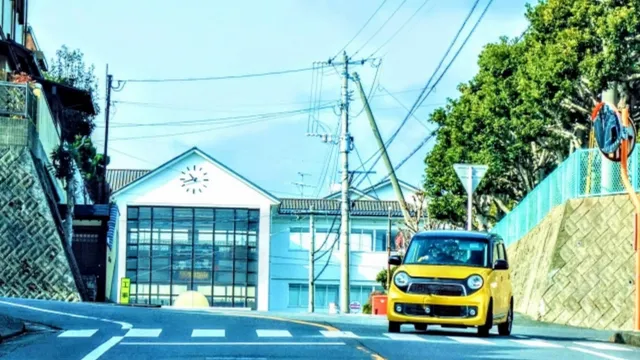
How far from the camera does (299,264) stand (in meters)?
83.1

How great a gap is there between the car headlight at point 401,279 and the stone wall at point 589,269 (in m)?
10.1

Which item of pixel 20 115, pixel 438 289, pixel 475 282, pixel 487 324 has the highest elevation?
pixel 20 115

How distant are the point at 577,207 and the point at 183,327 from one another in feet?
48.6

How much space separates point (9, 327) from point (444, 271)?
22.7ft

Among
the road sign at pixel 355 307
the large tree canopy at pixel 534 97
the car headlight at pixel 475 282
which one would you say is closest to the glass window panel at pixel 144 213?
the road sign at pixel 355 307

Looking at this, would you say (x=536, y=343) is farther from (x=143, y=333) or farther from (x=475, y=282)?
(x=143, y=333)

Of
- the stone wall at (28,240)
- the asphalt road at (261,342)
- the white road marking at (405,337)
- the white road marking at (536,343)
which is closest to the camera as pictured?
the asphalt road at (261,342)

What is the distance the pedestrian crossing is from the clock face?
2408 inches

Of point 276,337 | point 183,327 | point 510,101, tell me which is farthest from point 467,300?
point 510,101

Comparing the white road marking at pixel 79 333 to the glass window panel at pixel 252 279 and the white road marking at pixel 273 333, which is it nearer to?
the white road marking at pixel 273 333

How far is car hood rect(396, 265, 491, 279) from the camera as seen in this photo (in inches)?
810

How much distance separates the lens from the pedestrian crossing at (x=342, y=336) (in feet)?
60.4

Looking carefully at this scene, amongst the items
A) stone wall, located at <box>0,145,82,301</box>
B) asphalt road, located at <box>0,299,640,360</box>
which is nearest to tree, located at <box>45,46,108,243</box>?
stone wall, located at <box>0,145,82,301</box>

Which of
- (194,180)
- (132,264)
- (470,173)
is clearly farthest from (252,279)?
(470,173)
